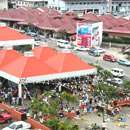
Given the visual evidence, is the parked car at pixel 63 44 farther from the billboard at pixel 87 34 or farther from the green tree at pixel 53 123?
the green tree at pixel 53 123

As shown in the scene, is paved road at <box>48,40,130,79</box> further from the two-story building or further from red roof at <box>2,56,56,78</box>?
the two-story building

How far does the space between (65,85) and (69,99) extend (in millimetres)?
3487

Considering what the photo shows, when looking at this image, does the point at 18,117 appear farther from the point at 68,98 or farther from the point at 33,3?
the point at 33,3

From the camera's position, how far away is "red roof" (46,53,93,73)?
2808 centimetres

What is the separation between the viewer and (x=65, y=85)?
27438mm

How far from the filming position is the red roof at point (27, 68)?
87.2 feet

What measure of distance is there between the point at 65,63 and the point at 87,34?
48.4 ft

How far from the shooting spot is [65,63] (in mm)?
28484

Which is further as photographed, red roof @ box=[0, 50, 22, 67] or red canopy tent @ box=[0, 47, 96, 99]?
red roof @ box=[0, 50, 22, 67]

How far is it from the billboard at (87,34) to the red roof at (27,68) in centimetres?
1544

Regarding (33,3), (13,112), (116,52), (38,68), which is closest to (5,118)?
(13,112)

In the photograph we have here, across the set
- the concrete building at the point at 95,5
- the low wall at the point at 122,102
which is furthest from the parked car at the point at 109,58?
the concrete building at the point at 95,5

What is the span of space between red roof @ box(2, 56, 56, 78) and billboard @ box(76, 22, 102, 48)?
15.4 meters

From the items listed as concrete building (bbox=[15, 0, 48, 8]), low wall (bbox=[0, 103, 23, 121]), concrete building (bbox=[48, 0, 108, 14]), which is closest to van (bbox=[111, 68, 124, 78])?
low wall (bbox=[0, 103, 23, 121])
